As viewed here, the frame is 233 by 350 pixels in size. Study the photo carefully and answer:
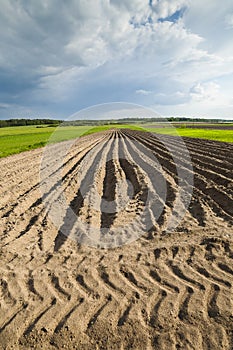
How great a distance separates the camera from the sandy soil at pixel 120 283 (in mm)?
3324

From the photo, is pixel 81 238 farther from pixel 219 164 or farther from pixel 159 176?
pixel 219 164

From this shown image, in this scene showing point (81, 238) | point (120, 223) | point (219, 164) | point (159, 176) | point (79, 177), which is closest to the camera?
point (81, 238)

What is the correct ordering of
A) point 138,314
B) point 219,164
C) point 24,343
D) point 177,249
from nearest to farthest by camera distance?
point 24,343 < point 138,314 < point 177,249 < point 219,164

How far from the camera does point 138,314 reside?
3619 mm

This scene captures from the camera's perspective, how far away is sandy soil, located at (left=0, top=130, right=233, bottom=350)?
10.9 ft

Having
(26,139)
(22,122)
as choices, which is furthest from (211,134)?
(22,122)

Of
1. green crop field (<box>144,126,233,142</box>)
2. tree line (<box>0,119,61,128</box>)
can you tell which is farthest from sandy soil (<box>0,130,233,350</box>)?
tree line (<box>0,119,61,128</box>)

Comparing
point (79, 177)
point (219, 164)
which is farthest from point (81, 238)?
point (219, 164)

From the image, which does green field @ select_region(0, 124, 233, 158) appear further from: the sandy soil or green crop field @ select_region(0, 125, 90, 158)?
the sandy soil

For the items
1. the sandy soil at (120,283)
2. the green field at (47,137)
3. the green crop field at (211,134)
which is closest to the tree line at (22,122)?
the green field at (47,137)

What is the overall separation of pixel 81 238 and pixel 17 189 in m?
5.54

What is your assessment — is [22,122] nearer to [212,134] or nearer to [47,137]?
[47,137]

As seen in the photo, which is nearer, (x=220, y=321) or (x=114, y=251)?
(x=220, y=321)

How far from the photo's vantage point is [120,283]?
433 cm
